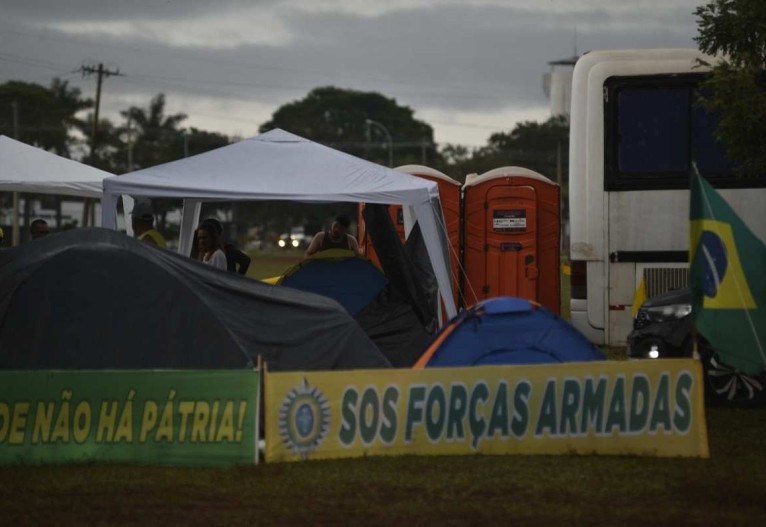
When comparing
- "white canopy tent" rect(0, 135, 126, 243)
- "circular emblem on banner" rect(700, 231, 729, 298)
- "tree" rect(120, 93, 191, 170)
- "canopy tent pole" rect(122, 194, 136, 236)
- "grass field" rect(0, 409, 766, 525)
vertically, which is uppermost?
"tree" rect(120, 93, 191, 170)

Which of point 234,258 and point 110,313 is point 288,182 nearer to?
point 234,258

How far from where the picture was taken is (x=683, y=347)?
13.2 metres

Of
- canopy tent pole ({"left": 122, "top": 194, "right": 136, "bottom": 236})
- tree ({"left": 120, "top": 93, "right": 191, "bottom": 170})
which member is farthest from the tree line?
canopy tent pole ({"left": 122, "top": 194, "right": 136, "bottom": 236})

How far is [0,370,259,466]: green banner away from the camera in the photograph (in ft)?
31.3

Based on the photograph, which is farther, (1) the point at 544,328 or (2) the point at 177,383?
(1) the point at 544,328

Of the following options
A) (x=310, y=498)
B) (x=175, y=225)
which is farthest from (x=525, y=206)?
(x=175, y=225)

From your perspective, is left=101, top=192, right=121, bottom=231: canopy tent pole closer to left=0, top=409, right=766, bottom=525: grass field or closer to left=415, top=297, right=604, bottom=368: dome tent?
left=415, top=297, right=604, bottom=368: dome tent

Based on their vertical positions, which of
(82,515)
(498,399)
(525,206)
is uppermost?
(525,206)

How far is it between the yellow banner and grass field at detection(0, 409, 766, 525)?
136 millimetres

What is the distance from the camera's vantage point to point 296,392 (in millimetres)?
9562

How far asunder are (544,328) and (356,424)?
1.95m

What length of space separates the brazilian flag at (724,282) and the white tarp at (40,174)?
36.7ft

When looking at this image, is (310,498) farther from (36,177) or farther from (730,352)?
(36,177)

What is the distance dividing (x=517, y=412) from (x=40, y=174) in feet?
38.8
